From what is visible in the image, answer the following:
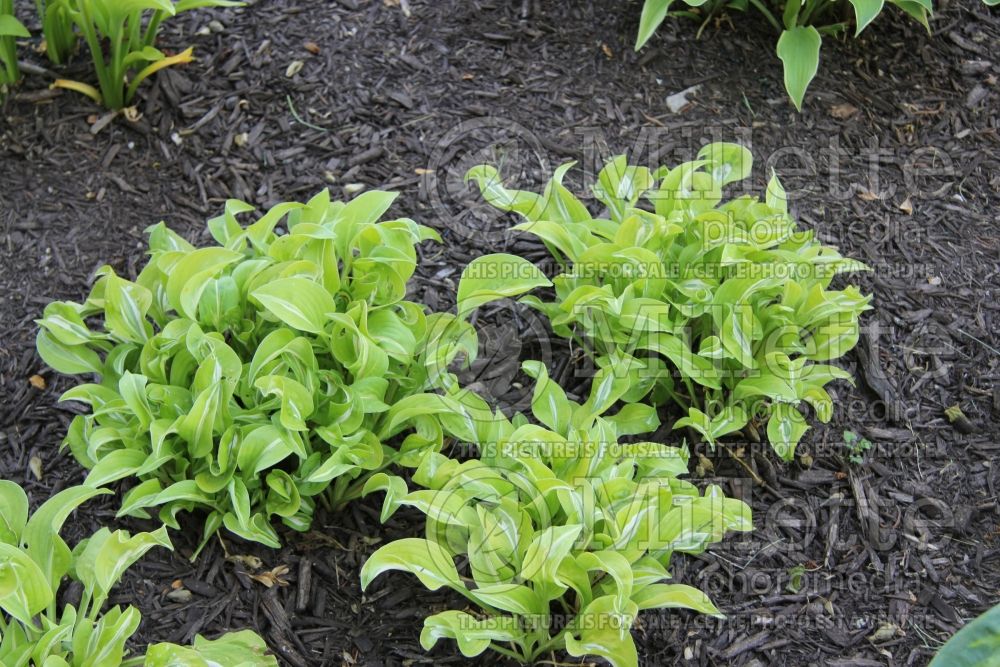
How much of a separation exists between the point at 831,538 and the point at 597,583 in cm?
73

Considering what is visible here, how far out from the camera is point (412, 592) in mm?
2457

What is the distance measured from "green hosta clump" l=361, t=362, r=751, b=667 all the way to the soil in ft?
0.74

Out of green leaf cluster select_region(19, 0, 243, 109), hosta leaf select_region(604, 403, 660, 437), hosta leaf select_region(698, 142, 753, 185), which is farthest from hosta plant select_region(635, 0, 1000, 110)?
green leaf cluster select_region(19, 0, 243, 109)

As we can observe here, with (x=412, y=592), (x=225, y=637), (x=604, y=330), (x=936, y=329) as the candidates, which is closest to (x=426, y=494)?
(x=412, y=592)

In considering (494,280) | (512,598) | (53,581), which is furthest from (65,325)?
(512,598)

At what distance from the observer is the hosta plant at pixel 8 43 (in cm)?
308

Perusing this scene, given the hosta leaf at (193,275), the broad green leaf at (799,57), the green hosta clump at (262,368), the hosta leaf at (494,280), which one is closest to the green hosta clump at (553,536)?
the green hosta clump at (262,368)

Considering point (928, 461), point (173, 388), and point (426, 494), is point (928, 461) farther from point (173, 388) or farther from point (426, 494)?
point (173, 388)

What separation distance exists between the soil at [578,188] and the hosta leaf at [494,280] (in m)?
0.39

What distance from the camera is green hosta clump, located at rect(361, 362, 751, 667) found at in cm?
211

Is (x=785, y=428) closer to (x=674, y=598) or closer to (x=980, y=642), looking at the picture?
(x=674, y=598)

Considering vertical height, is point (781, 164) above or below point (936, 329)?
above

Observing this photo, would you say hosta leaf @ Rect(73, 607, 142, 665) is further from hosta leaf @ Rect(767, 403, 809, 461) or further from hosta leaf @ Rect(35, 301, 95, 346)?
hosta leaf @ Rect(767, 403, 809, 461)

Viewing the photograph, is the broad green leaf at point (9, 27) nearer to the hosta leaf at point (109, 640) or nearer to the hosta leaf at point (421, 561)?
the hosta leaf at point (109, 640)
